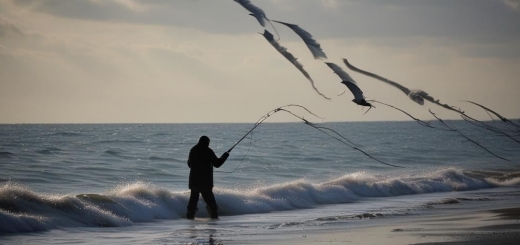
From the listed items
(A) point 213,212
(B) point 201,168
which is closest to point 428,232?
(B) point 201,168

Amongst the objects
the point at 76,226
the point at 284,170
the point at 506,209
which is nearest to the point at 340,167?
the point at 284,170

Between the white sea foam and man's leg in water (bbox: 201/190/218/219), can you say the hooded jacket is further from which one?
the white sea foam

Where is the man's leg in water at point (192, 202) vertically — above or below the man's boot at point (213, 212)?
above

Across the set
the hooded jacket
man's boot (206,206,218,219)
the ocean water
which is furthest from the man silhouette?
the ocean water

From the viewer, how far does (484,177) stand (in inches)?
1201

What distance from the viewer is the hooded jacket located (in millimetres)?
16047

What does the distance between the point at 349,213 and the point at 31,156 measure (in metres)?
19.1

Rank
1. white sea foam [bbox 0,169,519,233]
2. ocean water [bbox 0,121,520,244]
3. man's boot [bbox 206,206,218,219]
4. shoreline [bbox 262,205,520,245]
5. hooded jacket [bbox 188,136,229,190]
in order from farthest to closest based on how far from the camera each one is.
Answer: man's boot [bbox 206,206,218,219], hooded jacket [bbox 188,136,229,190], white sea foam [bbox 0,169,519,233], ocean water [bbox 0,121,520,244], shoreline [bbox 262,205,520,245]

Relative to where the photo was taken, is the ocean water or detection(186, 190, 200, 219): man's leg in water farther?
detection(186, 190, 200, 219): man's leg in water

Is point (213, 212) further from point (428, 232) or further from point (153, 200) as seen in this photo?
point (428, 232)

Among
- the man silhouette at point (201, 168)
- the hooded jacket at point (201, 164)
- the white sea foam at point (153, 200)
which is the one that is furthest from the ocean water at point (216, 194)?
the hooded jacket at point (201, 164)

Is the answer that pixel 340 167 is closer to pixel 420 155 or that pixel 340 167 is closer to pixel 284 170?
pixel 284 170

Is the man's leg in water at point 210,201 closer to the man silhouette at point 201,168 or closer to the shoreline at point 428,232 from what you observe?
the man silhouette at point 201,168

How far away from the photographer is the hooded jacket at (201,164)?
16047 millimetres
